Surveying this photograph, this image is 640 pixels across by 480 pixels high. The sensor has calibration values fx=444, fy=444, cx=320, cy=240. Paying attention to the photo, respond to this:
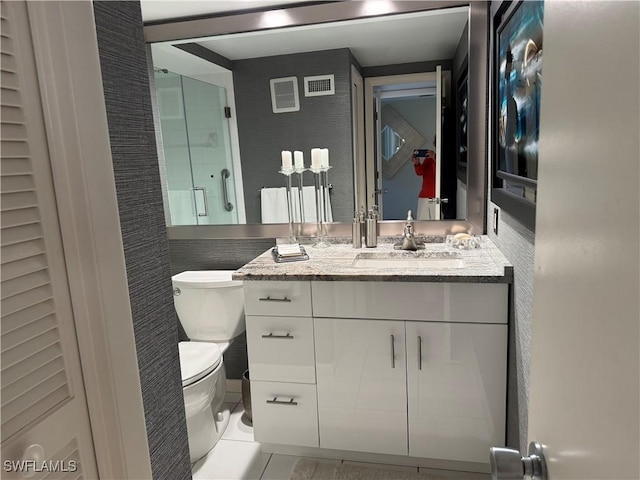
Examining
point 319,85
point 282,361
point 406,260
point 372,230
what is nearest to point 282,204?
point 372,230

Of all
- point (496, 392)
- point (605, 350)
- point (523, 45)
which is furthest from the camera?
point (496, 392)

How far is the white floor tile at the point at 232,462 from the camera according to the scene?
2023mm

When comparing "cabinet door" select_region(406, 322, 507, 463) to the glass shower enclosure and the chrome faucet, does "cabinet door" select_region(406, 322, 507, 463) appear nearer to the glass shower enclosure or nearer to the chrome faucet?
the chrome faucet

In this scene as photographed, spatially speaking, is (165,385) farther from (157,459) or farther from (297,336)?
(297,336)

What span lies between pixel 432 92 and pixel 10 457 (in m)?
2.18

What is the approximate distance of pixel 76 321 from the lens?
0.69 m

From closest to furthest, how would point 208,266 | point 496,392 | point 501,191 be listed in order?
point 501,191 < point 496,392 < point 208,266

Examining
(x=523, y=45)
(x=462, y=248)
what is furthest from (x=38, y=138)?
(x=462, y=248)

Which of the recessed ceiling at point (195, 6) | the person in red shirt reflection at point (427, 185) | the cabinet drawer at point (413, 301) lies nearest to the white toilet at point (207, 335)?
the cabinet drawer at point (413, 301)

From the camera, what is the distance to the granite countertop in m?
1.74

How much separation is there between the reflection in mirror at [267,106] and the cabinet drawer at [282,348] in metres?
0.72

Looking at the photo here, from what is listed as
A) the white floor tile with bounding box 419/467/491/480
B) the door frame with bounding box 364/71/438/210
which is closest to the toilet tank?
the door frame with bounding box 364/71/438/210

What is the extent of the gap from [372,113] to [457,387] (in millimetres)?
1388

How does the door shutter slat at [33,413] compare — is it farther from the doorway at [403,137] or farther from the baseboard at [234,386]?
the baseboard at [234,386]
